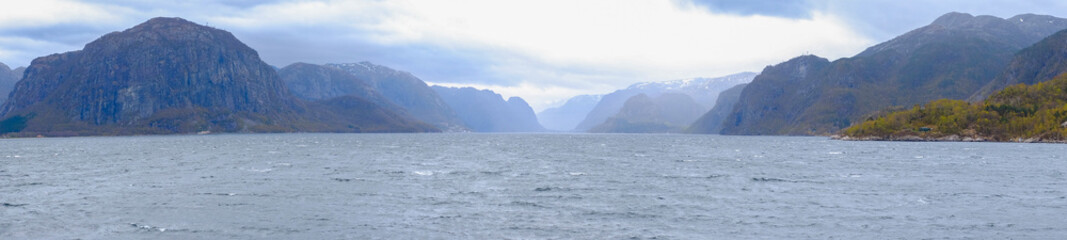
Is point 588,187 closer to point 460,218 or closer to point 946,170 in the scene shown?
point 460,218

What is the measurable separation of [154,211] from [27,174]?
5149 cm

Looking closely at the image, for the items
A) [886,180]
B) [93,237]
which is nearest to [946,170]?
[886,180]

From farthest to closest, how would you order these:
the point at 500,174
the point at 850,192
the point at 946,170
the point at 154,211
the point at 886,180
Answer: the point at 946,170 → the point at 500,174 → the point at 886,180 → the point at 850,192 → the point at 154,211

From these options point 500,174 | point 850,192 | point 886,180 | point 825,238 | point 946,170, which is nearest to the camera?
point 825,238

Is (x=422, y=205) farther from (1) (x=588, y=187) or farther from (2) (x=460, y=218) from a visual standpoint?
(1) (x=588, y=187)

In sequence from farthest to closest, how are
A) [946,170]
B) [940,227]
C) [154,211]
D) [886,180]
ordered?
[946,170] → [886,180] → [154,211] → [940,227]

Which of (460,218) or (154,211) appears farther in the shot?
(154,211)

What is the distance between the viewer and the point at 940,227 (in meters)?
44.6

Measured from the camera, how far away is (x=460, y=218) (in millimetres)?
48938

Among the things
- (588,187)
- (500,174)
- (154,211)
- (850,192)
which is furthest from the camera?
(500,174)

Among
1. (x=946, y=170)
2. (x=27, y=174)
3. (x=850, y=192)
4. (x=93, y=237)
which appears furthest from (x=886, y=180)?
(x=27, y=174)

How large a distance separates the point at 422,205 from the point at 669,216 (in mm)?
19690

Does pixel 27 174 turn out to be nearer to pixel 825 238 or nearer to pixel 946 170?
pixel 825 238

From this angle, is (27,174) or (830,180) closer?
(830,180)
